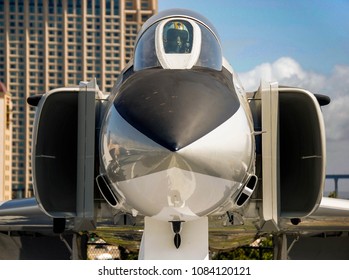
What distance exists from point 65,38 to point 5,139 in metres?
43.2

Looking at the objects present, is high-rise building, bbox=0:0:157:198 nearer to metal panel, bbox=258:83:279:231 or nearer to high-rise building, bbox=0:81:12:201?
high-rise building, bbox=0:81:12:201

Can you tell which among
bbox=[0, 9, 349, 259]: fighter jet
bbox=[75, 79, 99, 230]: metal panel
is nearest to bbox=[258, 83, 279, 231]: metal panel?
bbox=[0, 9, 349, 259]: fighter jet

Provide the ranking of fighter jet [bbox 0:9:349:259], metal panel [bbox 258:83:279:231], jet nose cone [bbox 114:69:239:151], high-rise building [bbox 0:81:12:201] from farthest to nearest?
high-rise building [bbox 0:81:12:201] → metal panel [bbox 258:83:279:231] → fighter jet [bbox 0:9:349:259] → jet nose cone [bbox 114:69:239:151]

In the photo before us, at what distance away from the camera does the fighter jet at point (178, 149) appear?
6.98 metres

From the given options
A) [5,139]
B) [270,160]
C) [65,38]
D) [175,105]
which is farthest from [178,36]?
[65,38]

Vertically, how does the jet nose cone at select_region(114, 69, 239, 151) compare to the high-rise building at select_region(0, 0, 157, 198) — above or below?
below

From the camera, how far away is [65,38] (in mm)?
146000

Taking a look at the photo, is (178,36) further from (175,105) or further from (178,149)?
(178,149)

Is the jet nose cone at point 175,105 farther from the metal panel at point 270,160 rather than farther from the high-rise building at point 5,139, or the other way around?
the high-rise building at point 5,139

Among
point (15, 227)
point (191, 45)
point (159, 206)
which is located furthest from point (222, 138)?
point (15, 227)

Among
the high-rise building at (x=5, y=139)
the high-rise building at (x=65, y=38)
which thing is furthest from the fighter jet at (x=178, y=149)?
the high-rise building at (x=65, y=38)

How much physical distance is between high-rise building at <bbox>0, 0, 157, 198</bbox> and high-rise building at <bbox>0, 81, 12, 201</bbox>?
32.6m

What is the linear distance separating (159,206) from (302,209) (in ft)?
→ 6.91

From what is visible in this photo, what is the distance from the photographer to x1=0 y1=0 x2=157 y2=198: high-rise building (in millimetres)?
143250
